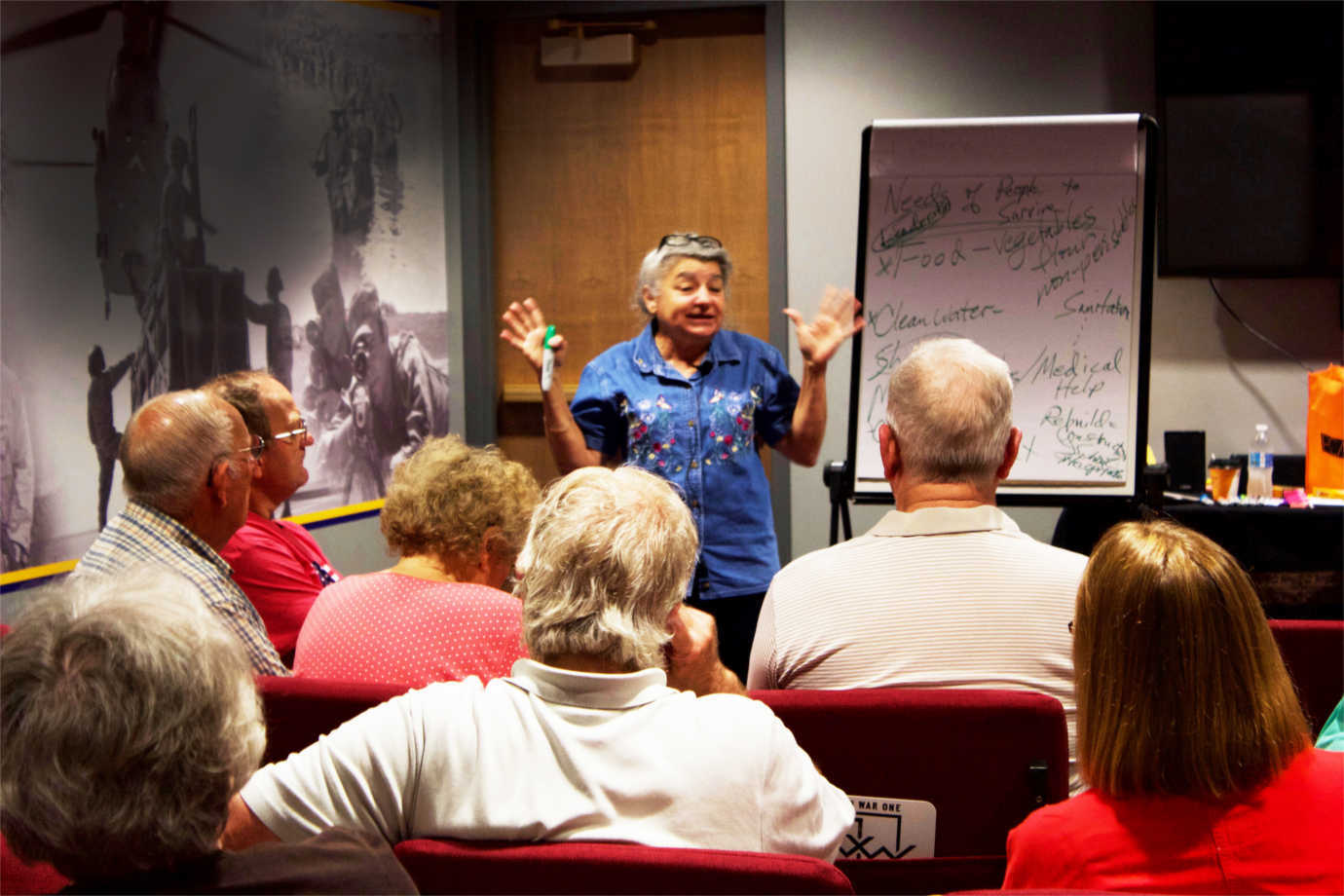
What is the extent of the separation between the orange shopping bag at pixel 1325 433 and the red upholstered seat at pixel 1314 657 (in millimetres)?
2194

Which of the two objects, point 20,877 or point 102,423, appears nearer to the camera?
point 20,877

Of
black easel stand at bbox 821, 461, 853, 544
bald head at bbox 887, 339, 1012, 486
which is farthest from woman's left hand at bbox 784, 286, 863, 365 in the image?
bald head at bbox 887, 339, 1012, 486

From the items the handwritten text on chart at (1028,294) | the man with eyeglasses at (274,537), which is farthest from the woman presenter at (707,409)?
the man with eyeglasses at (274,537)

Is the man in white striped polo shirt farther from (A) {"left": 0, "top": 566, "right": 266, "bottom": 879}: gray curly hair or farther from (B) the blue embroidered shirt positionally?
(B) the blue embroidered shirt

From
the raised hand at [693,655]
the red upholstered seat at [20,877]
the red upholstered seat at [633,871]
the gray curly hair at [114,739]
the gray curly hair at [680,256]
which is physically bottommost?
the red upholstered seat at [20,877]

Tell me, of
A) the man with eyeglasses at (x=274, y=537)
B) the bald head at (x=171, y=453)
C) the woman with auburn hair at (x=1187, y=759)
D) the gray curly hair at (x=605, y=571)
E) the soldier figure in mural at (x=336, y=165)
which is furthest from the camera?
the soldier figure in mural at (x=336, y=165)

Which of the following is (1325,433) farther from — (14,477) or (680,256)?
(14,477)

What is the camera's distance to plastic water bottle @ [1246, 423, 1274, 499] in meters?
3.67

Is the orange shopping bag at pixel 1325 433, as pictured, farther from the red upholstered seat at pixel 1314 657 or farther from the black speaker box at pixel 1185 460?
the red upholstered seat at pixel 1314 657

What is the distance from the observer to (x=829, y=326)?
293 cm

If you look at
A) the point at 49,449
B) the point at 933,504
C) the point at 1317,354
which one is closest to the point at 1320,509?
the point at 1317,354

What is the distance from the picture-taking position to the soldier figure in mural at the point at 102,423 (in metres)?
3.11

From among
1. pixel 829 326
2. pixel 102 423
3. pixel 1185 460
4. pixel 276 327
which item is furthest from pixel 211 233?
pixel 1185 460

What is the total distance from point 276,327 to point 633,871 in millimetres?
3134
